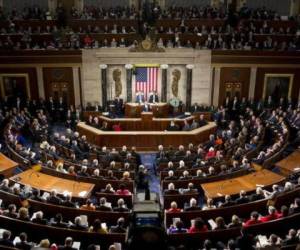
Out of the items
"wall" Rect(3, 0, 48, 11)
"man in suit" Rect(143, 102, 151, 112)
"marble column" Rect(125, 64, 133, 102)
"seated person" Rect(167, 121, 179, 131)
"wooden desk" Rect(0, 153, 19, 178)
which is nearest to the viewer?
"wooden desk" Rect(0, 153, 19, 178)

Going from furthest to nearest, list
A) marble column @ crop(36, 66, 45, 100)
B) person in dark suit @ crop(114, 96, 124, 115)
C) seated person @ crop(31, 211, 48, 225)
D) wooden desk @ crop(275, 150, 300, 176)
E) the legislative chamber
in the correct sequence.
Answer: marble column @ crop(36, 66, 45, 100)
person in dark suit @ crop(114, 96, 124, 115)
wooden desk @ crop(275, 150, 300, 176)
the legislative chamber
seated person @ crop(31, 211, 48, 225)

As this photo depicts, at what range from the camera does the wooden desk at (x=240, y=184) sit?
37.6ft

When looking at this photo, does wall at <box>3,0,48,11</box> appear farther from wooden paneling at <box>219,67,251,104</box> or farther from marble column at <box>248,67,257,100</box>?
marble column at <box>248,67,257,100</box>

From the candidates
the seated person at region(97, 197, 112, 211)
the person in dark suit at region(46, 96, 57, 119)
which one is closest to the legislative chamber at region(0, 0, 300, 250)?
the seated person at region(97, 197, 112, 211)

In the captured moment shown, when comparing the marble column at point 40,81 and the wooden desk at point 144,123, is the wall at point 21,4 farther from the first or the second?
the wooden desk at point 144,123

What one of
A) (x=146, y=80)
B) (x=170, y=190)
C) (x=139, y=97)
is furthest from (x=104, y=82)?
(x=170, y=190)

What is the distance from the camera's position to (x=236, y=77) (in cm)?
2134

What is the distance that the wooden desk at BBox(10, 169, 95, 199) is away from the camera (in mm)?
11487

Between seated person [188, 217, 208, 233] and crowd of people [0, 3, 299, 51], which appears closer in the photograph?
seated person [188, 217, 208, 233]

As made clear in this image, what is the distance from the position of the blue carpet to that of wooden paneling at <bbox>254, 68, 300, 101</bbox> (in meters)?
7.49

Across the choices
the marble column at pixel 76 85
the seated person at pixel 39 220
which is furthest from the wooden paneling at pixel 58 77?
the seated person at pixel 39 220

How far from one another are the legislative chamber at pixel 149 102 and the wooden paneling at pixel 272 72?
0.05 meters

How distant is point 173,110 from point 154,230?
17972 millimetres

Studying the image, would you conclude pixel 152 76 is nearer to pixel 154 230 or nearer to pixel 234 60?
pixel 234 60
